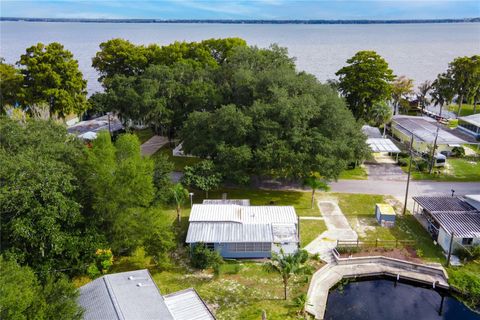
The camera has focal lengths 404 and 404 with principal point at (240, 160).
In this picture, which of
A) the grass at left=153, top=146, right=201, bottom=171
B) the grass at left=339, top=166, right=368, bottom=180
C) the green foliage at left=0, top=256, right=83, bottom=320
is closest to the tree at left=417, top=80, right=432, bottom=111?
the grass at left=339, top=166, right=368, bottom=180

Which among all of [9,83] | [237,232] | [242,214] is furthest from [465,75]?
[9,83]

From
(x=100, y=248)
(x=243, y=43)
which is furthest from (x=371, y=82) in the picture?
(x=100, y=248)

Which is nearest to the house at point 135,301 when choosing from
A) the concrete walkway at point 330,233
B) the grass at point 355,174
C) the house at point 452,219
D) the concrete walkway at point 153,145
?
the concrete walkway at point 330,233

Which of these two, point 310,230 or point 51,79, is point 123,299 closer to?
point 310,230

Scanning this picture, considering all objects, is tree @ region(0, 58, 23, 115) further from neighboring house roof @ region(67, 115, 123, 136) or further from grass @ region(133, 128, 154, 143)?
grass @ region(133, 128, 154, 143)

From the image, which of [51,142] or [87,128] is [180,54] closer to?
[87,128]
